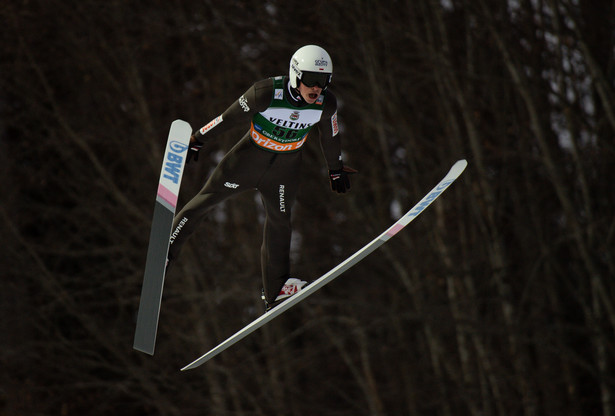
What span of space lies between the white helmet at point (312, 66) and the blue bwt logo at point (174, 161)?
0.69 meters

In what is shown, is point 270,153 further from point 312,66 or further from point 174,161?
point 312,66

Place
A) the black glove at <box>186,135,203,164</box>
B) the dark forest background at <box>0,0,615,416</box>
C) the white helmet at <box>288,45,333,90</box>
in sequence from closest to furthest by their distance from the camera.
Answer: the white helmet at <box>288,45,333,90</box> < the black glove at <box>186,135,203,164</box> < the dark forest background at <box>0,0,615,416</box>

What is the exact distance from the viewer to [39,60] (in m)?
13.9

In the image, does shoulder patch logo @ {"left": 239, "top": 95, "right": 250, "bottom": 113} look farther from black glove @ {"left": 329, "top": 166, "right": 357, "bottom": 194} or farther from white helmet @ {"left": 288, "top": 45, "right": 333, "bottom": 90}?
black glove @ {"left": 329, "top": 166, "right": 357, "bottom": 194}

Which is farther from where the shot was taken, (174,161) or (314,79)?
(174,161)

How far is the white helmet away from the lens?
4.12m

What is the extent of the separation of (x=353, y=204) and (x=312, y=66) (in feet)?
25.2

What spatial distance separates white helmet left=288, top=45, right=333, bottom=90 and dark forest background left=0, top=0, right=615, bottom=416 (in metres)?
5.60

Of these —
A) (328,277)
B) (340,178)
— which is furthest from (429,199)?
(340,178)

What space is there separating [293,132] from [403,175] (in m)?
9.61

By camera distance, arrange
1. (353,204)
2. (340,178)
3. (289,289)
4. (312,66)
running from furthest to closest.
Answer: (353,204) < (289,289) < (340,178) < (312,66)

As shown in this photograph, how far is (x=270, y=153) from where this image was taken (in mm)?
4621

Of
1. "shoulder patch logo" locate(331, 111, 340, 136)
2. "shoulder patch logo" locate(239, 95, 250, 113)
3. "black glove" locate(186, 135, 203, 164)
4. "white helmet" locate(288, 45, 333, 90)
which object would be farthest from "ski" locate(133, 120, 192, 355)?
"shoulder patch logo" locate(331, 111, 340, 136)

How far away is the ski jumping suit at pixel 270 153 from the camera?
441 cm
